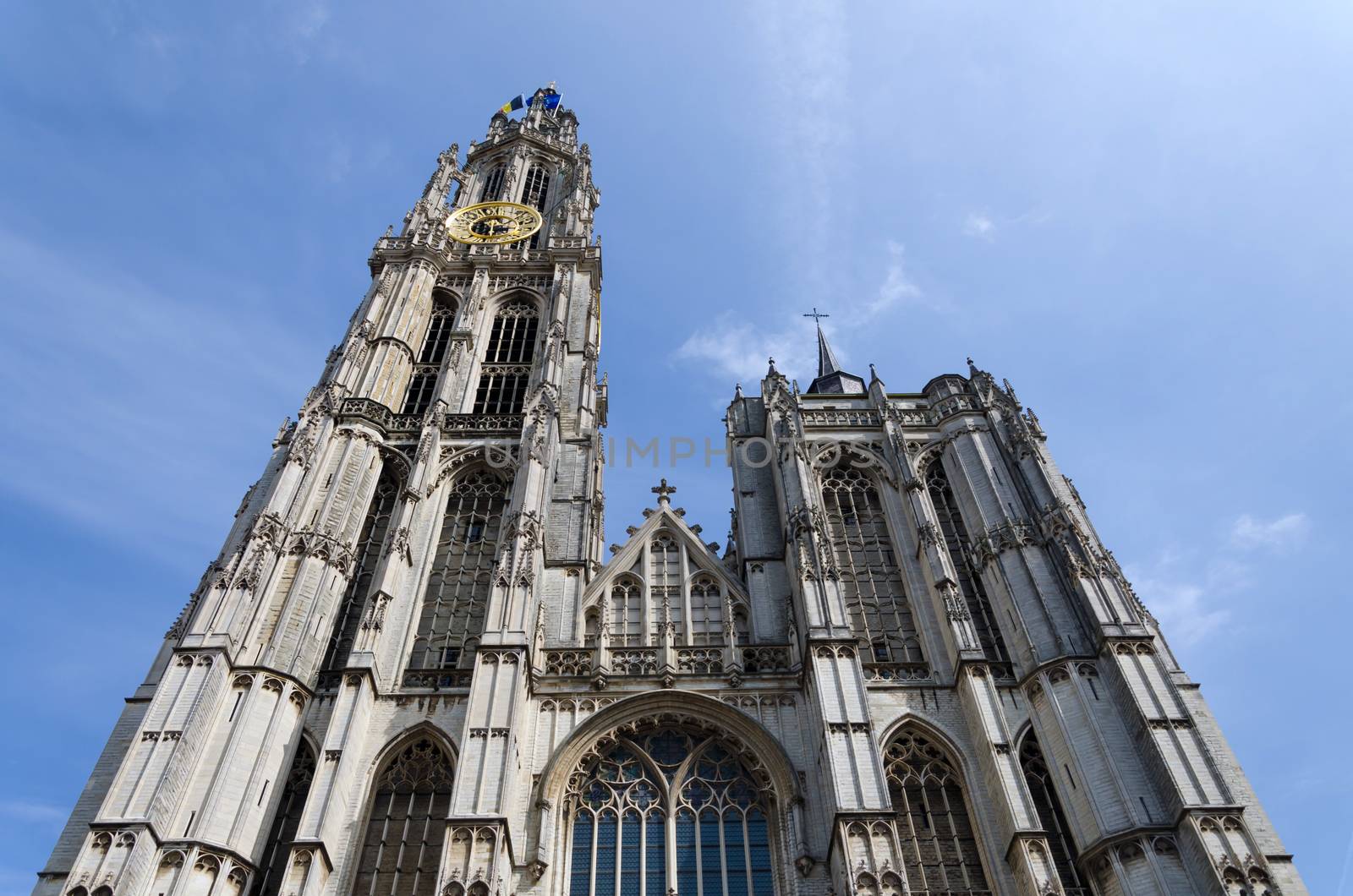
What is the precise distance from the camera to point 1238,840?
1747 centimetres

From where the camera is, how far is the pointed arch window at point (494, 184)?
148 ft

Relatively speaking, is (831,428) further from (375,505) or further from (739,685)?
(375,505)

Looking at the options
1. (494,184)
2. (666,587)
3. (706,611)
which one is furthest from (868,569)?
(494,184)

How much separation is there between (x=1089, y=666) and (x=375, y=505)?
17765mm

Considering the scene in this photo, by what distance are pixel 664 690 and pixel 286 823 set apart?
25.5 feet

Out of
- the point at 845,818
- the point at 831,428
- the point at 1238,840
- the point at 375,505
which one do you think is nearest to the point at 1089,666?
the point at 1238,840

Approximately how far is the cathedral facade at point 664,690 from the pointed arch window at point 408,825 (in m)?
0.05

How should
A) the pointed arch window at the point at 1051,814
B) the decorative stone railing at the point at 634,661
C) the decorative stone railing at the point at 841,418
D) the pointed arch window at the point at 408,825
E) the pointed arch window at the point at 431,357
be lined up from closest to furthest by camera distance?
1. the pointed arch window at the point at 1051,814
2. the pointed arch window at the point at 408,825
3. the decorative stone railing at the point at 634,661
4. the decorative stone railing at the point at 841,418
5. the pointed arch window at the point at 431,357

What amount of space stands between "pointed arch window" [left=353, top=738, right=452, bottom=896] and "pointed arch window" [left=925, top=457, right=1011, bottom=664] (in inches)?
460

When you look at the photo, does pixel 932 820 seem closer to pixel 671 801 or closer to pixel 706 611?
pixel 671 801

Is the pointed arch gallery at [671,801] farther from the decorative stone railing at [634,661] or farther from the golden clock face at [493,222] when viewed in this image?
the golden clock face at [493,222]

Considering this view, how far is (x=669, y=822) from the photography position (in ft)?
67.5

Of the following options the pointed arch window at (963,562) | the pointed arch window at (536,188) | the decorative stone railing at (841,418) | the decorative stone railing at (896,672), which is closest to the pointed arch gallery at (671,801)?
the decorative stone railing at (896,672)

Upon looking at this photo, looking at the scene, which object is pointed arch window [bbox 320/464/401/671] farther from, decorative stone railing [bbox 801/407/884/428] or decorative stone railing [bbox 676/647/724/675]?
decorative stone railing [bbox 801/407/884/428]
